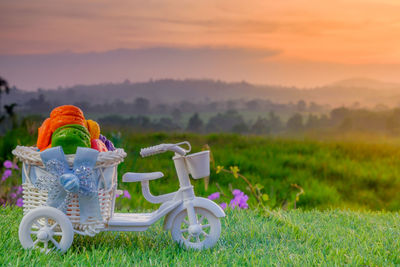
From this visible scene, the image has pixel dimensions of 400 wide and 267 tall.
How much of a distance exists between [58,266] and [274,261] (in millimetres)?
1337

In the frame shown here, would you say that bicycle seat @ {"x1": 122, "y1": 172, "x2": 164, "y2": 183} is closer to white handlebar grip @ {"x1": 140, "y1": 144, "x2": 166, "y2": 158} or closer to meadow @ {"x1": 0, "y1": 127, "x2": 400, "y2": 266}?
white handlebar grip @ {"x1": 140, "y1": 144, "x2": 166, "y2": 158}

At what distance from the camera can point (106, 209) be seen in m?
2.94

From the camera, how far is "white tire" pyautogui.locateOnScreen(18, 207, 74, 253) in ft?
9.00

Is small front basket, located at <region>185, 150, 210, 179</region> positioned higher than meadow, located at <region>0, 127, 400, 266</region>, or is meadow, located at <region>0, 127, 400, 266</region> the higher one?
small front basket, located at <region>185, 150, 210, 179</region>

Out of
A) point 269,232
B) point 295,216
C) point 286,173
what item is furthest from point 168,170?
point 269,232

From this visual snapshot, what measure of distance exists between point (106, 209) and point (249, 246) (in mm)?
1079

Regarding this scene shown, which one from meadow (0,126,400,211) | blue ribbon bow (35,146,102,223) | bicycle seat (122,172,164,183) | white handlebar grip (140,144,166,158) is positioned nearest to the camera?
blue ribbon bow (35,146,102,223)

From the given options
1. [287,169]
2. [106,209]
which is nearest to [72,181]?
[106,209]

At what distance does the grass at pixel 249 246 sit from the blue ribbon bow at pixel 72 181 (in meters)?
0.31

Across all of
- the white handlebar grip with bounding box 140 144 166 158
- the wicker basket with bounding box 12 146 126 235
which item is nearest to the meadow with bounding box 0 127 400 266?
the wicker basket with bounding box 12 146 126 235

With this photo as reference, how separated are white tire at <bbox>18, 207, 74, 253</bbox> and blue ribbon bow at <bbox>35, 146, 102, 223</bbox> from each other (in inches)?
2.8

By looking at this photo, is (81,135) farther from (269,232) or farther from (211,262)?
(269,232)

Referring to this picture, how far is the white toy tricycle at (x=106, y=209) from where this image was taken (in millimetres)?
2791

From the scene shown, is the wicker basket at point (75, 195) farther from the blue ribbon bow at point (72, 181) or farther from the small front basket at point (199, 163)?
the small front basket at point (199, 163)
